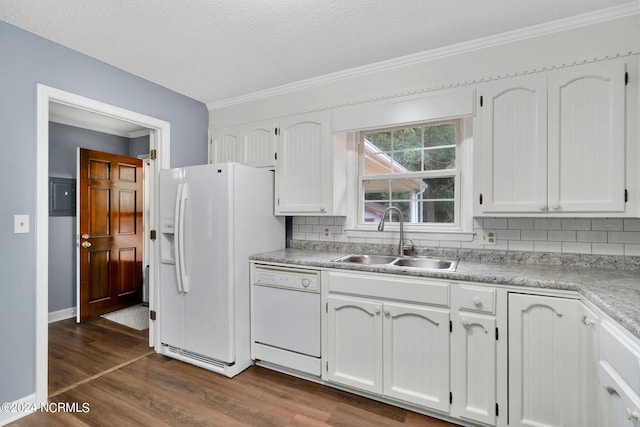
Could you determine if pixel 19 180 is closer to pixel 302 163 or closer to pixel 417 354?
pixel 302 163

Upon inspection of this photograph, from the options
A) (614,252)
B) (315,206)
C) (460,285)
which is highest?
(315,206)

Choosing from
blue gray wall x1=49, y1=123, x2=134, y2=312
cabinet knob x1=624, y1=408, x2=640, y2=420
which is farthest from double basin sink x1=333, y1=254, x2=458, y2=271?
blue gray wall x1=49, y1=123, x2=134, y2=312

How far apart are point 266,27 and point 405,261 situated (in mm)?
1883

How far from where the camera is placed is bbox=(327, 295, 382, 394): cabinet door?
6.51 ft

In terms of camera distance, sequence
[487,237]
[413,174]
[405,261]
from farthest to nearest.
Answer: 1. [413,174]
2. [405,261]
3. [487,237]

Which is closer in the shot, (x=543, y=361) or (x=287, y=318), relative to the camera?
(x=543, y=361)

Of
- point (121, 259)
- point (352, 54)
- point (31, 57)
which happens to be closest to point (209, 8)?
point (352, 54)

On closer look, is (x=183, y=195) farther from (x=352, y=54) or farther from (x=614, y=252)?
(x=614, y=252)

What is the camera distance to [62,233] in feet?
11.5

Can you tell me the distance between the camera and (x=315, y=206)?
2592 millimetres

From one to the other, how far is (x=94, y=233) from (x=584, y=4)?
463cm

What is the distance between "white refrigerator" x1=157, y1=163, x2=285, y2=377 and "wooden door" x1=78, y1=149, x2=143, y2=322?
144 cm

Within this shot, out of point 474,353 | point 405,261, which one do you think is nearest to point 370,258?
point 405,261

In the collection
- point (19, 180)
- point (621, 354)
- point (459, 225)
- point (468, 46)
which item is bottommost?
point (621, 354)
